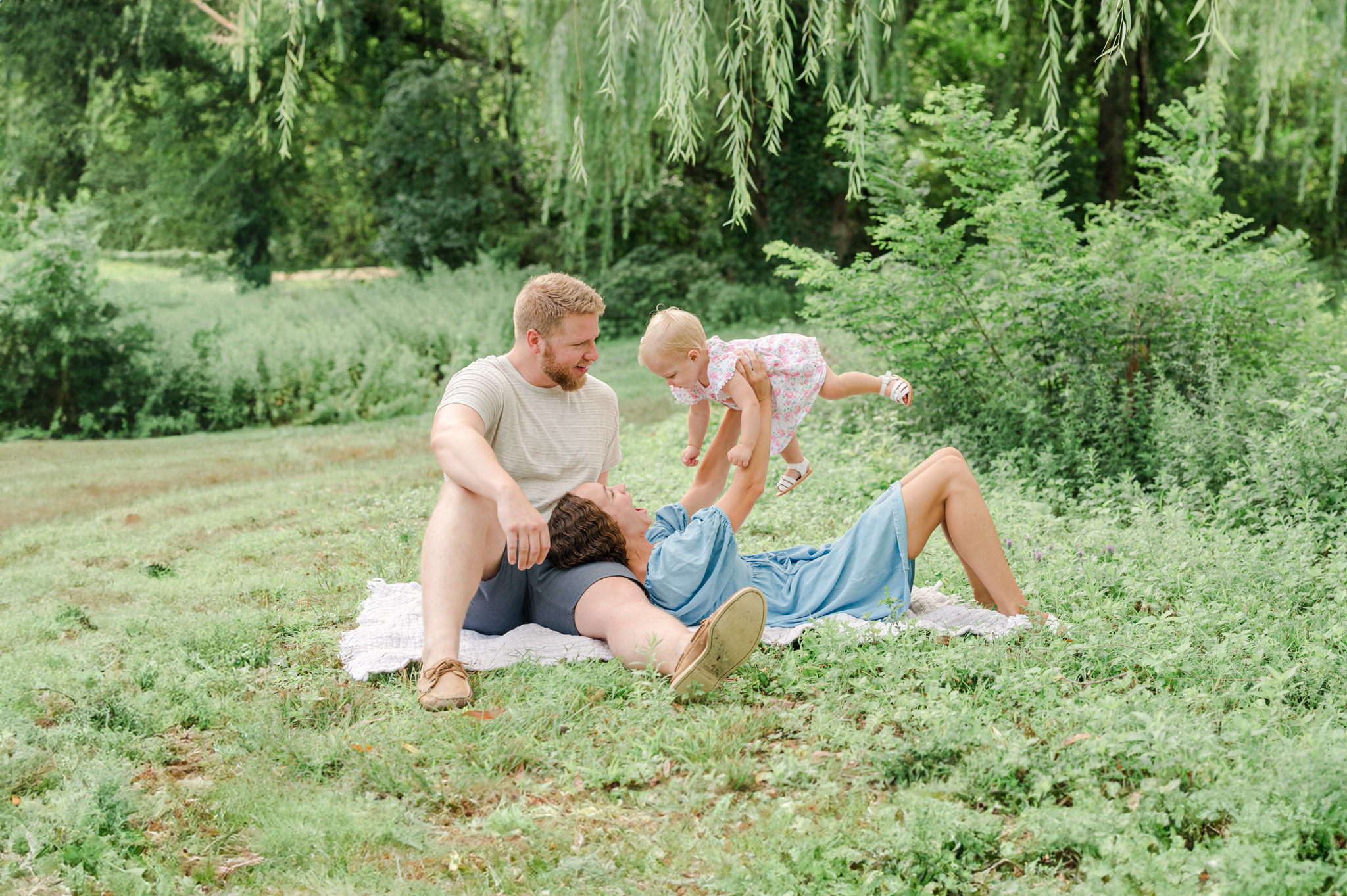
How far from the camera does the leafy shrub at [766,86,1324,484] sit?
589 centimetres

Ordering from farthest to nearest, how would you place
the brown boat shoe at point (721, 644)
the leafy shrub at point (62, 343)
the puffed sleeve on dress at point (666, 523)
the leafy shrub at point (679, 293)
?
the leafy shrub at point (679, 293) < the leafy shrub at point (62, 343) < the puffed sleeve on dress at point (666, 523) < the brown boat shoe at point (721, 644)

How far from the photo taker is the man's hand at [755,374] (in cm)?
431

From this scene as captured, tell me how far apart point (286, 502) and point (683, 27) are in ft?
15.8

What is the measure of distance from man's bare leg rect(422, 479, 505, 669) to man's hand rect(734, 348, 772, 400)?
1.40m

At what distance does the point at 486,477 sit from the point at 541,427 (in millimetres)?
616

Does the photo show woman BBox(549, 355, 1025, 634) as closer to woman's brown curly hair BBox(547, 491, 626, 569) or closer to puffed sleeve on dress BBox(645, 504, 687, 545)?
woman's brown curly hair BBox(547, 491, 626, 569)

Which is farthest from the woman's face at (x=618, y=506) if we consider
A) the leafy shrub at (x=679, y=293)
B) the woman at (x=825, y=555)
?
the leafy shrub at (x=679, y=293)

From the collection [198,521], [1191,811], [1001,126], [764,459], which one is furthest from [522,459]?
[1001,126]

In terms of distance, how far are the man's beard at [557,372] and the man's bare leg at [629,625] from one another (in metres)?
0.73

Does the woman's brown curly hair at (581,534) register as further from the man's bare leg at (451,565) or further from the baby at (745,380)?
the baby at (745,380)

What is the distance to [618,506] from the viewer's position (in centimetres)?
364

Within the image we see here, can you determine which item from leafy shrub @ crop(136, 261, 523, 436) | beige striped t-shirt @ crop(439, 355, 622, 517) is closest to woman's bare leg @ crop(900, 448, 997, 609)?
beige striped t-shirt @ crop(439, 355, 622, 517)

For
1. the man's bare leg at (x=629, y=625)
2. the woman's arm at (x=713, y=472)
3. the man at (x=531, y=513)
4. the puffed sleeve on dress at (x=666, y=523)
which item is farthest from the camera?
the woman's arm at (x=713, y=472)

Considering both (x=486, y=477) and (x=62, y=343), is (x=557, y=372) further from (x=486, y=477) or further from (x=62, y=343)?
(x=62, y=343)
